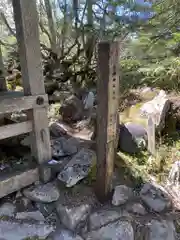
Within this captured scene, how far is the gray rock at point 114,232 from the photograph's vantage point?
1726 millimetres

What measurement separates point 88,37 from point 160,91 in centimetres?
221

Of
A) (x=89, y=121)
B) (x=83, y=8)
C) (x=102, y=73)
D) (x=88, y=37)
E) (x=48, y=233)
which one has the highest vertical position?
(x=83, y=8)

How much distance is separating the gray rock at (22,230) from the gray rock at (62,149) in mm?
665

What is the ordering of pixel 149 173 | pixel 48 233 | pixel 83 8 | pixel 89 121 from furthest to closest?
pixel 83 8
pixel 89 121
pixel 149 173
pixel 48 233

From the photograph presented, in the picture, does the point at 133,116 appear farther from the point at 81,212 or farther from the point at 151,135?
the point at 81,212

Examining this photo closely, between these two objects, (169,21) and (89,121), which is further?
(169,21)

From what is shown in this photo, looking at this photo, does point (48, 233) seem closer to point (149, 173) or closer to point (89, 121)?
point (149, 173)

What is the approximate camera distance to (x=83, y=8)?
188 inches

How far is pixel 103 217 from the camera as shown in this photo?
5.85 feet

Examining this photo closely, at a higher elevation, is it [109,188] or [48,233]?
[109,188]

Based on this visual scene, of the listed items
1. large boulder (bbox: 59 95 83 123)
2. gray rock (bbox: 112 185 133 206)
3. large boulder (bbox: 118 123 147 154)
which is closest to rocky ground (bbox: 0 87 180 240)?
gray rock (bbox: 112 185 133 206)

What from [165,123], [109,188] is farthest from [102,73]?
[165,123]

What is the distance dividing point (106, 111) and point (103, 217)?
850mm

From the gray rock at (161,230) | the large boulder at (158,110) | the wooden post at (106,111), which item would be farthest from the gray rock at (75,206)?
the large boulder at (158,110)
